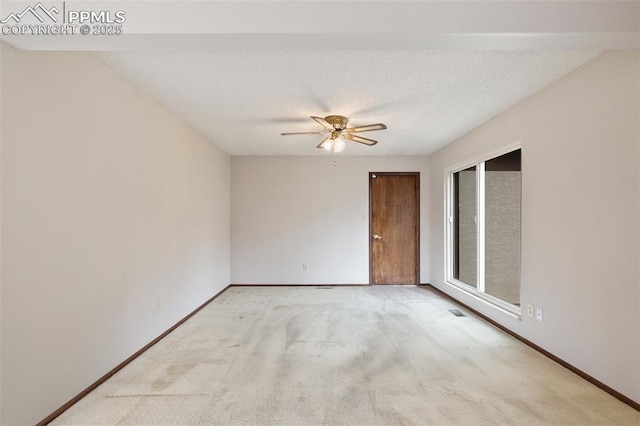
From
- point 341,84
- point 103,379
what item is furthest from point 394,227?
point 103,379

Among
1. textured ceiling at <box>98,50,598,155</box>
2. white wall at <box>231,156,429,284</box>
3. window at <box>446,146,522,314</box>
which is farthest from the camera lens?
white wall at <box>231,156,429,284</box>

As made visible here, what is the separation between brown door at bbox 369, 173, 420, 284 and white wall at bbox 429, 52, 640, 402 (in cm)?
239

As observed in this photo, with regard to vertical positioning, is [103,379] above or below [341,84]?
below

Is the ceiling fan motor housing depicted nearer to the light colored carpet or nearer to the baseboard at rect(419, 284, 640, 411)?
the light colored carpet

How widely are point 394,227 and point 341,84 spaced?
3385 mm

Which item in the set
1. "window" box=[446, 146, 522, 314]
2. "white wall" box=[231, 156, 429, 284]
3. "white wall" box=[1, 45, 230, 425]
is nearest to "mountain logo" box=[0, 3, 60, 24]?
"white wall" box=[1, 45, 230, 425]

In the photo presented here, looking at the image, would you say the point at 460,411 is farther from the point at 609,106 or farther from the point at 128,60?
the point at 128,60

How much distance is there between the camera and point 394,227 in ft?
17.6

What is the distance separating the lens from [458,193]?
4.54 metres

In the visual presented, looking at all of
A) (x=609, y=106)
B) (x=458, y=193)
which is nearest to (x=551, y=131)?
(x=609, y=106)

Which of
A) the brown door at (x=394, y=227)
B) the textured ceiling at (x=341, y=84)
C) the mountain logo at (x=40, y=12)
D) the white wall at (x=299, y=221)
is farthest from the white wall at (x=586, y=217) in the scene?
the mountain logo at (x=40, y=12)

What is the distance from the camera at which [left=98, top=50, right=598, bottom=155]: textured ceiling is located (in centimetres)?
211

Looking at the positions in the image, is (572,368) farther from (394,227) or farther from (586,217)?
(394,227)

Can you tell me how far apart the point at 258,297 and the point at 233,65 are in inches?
133
